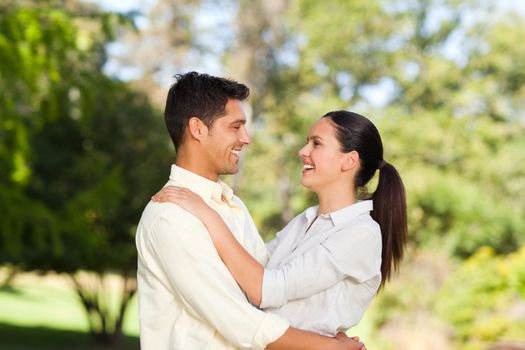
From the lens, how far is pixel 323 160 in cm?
302

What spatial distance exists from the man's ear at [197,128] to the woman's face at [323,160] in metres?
0.36

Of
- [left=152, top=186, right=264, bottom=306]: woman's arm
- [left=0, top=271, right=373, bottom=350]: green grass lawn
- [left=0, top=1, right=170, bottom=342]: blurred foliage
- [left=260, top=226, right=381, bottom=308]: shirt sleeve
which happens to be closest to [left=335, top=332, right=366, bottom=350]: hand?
[left=260, top=226, right=381, bottom=308]: shirt sleeve

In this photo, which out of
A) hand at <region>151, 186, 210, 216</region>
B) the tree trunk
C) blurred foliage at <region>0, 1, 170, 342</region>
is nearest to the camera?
hand at <region>151, 186, 210, 216</region>

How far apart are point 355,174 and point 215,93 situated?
22.8 inches

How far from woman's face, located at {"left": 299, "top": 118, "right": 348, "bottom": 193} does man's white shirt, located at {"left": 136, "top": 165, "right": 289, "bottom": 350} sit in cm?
52

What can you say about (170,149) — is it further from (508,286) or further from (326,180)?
(326,180)

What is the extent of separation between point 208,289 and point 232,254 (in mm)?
145

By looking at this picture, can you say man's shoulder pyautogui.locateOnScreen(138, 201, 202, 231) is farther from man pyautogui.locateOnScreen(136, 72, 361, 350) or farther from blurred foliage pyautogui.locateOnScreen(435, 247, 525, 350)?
blurred foliage pyautogui.locateOnScreen(435, 247, 525, 350)

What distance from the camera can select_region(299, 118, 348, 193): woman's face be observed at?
119 inches

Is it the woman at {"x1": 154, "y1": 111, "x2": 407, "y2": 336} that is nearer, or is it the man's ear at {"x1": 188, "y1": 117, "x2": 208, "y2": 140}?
the woman at {"x1": 154, "y1": 111, "x2": 407, "y2": 336}

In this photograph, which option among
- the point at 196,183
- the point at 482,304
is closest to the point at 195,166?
the point at 196,183

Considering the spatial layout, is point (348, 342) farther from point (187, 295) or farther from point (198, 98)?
point (198, 98)

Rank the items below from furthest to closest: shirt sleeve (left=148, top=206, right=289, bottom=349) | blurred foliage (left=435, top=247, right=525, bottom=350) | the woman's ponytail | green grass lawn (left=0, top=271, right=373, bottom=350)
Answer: green grass lawn (left=0, top=271, right=373, bottom=350)
blurred foliage (left=435, top=247, right=525, bottom=350)
the woman's ponytail
shirt sleeve (left=148, top=206, right=289, bottom=349)

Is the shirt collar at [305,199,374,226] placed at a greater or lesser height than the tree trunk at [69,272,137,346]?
lesser
